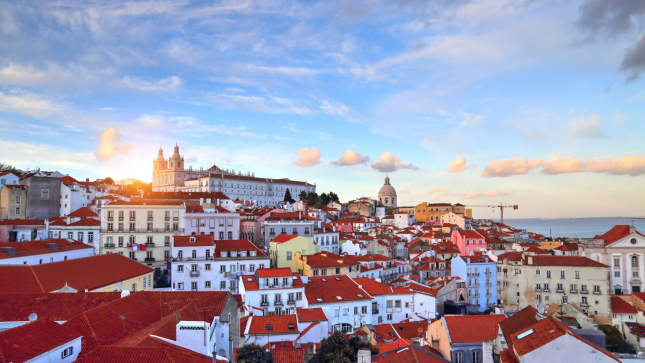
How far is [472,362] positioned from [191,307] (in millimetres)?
15009

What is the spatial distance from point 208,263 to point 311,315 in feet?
48.3

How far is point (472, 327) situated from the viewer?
21.6m

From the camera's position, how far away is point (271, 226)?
53781 mm

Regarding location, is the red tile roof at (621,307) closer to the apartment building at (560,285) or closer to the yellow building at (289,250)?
the apartment building at (560,285)

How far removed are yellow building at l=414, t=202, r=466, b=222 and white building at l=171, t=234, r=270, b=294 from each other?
88595mm

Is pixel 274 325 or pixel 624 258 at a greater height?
pixel 624 258

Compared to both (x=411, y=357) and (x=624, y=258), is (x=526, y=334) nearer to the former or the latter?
(x=411, y=357)

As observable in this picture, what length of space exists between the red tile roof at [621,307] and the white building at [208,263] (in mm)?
35564

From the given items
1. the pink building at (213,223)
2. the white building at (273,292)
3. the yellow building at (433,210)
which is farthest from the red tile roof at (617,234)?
the yellow building at (433,210)

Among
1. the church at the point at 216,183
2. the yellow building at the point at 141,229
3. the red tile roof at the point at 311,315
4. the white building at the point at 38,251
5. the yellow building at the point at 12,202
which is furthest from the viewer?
the church at the point at 216,183

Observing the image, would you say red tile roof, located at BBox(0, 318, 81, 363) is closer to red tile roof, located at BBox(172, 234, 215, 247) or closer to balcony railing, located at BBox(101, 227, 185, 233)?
red tile roof, located at BBox(172, 234, 215, 247)

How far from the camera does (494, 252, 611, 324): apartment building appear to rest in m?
40.3

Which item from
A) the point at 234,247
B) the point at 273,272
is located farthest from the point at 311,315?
the point at 234,247

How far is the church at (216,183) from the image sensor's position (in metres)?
136
